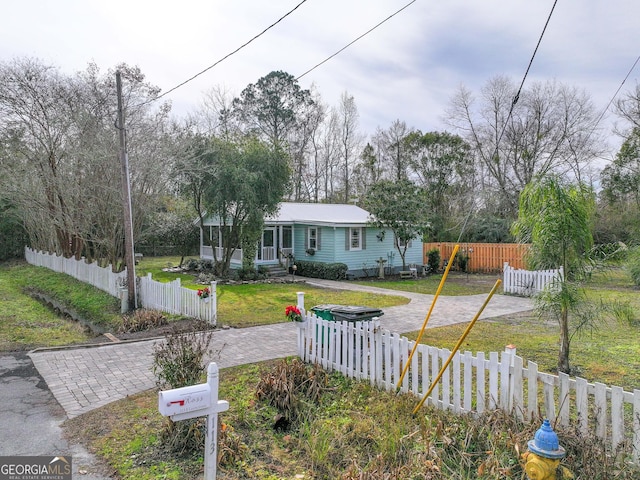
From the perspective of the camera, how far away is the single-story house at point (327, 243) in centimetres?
1966

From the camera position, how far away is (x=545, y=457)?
9.24ft

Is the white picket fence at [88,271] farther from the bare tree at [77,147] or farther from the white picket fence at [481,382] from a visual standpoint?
the white picket fence at [481,382]

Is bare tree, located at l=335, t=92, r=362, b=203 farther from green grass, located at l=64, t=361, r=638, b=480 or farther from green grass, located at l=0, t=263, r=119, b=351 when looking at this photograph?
green grass, located at l=64, t=361, r=638, b=480

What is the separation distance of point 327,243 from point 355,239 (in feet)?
4.69

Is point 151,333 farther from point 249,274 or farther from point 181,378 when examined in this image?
point 249,274

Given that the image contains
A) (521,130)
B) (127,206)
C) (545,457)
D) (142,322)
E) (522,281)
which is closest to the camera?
(545,457)

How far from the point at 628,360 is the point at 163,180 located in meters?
13.0

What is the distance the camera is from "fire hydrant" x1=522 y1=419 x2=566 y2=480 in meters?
2.80

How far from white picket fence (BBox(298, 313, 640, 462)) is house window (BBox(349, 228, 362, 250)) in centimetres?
1379

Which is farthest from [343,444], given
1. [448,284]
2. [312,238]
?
[312,238]

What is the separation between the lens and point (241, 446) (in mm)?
3809

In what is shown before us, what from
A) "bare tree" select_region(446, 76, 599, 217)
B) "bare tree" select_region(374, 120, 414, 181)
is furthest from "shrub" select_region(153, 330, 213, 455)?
"bare tree" select_region(374, 120, 414, 181)

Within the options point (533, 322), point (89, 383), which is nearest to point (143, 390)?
point (89, 383)

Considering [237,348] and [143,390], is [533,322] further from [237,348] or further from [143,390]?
[143,390]
